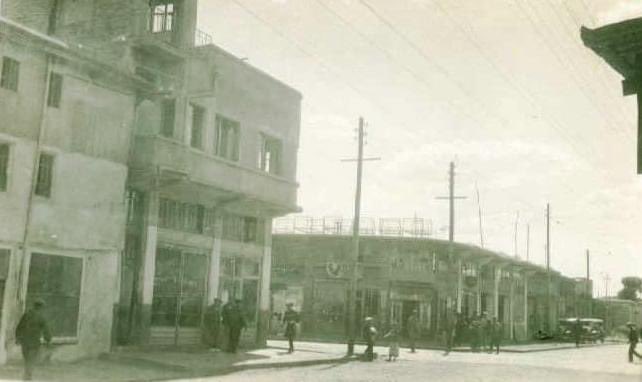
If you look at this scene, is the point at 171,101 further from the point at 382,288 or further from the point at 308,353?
the point at 382,288

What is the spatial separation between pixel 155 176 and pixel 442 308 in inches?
1122

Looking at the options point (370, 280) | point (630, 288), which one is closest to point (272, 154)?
point (370, 280)

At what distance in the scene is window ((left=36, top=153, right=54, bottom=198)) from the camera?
59.3 feet

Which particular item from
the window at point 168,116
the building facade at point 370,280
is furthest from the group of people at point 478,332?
the window at point 168,116

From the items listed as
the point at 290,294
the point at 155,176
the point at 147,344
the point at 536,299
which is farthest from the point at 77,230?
the point at 536,299

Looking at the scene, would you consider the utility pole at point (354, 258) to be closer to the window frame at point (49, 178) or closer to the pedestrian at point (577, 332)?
the window frame at point (49, 178)

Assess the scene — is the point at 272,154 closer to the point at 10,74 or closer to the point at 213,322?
the point at 213,322

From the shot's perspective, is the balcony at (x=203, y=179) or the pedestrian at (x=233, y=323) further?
the pedestrian at (x=233, y=323)

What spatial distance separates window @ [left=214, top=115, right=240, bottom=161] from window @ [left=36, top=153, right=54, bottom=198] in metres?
7.50

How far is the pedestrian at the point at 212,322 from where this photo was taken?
24438 mm

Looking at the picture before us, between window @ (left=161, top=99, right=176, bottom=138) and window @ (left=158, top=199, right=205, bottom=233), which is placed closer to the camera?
window @ (left=158, top=199, right=205, bottom=233)

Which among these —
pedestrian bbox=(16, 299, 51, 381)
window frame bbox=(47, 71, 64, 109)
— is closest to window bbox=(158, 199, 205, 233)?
window frame bbox=(47, 71, 64, 109)

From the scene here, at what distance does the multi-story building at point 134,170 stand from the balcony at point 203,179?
0.05m

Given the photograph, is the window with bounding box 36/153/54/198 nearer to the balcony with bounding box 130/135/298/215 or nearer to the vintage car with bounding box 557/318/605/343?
the balcony with bounding box 130/135/298/215
